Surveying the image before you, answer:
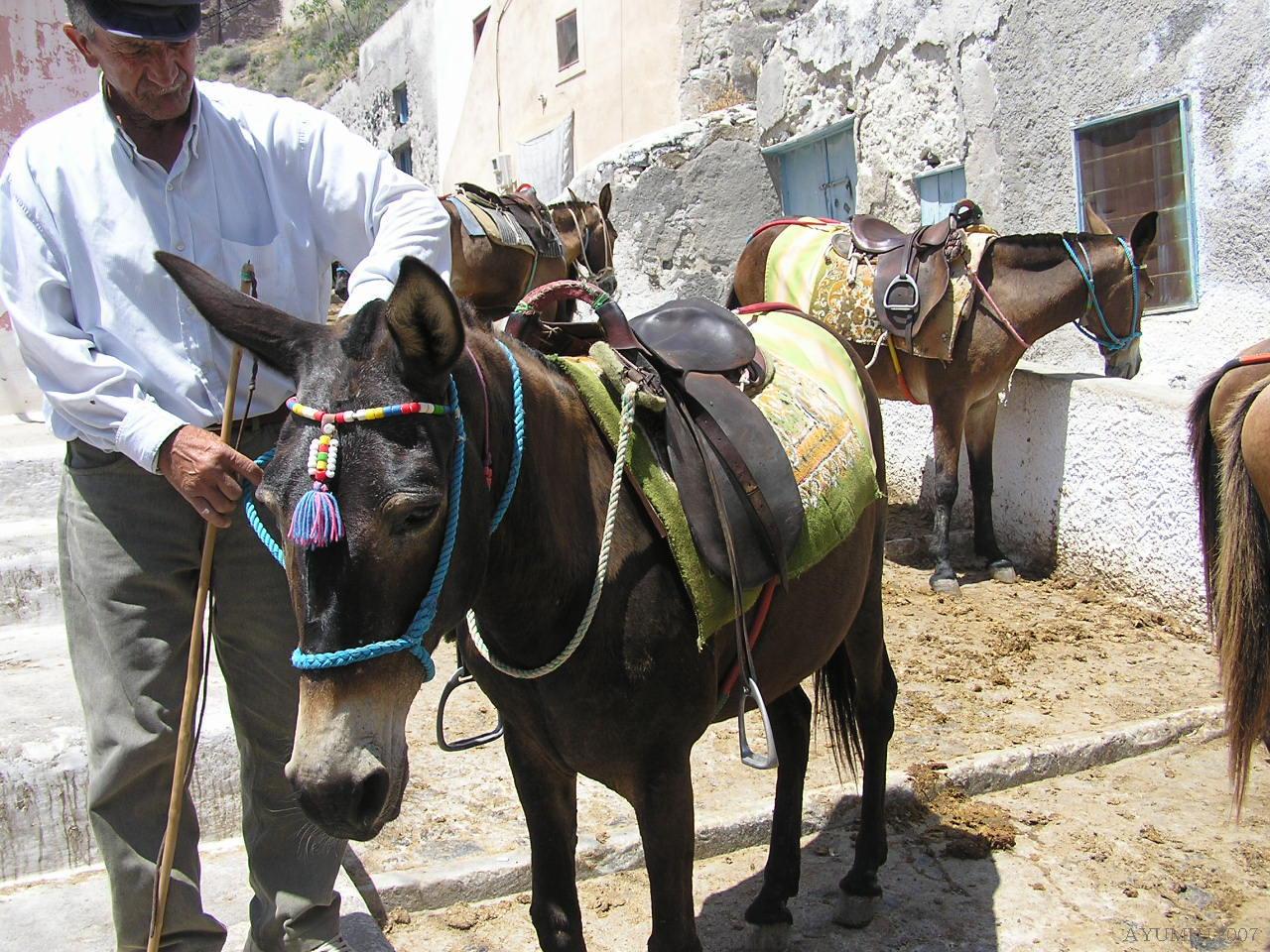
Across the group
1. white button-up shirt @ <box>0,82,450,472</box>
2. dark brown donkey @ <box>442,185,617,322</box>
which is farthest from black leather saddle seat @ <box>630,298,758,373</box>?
dark brown donkey @ <box>442,185,617,322</box>

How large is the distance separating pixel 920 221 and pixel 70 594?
267 inches

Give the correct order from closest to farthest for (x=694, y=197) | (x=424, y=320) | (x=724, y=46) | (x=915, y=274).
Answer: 1. (x=424, y=320)
2. (x=915, y=274)
3. (x=694, y=197)
4. (x=724, y=46)

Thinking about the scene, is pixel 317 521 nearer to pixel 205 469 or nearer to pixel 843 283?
pixel 205 469

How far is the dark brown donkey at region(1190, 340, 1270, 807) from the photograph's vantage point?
2674 mm

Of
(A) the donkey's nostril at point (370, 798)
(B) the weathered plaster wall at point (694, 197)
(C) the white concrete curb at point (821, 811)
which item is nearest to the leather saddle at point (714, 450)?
(A) the donkey's nostril at point (370, 798)

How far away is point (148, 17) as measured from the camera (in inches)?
75.7

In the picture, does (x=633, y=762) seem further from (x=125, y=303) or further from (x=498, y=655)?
(x=125, y=303)

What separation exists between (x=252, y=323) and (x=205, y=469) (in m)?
0.30

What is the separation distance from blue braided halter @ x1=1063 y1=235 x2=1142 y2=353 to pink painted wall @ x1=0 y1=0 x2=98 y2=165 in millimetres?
5708

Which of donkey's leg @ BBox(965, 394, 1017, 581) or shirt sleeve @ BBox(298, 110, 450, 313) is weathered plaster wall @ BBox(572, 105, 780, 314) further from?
shirt sleeve @ BBox(298, 110, 450, 313)

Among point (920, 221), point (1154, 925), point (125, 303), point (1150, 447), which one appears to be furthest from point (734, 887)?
point (920, 221)

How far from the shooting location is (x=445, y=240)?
7.12 feet

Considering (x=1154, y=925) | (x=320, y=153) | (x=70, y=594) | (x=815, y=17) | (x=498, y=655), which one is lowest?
(x=1154, y=925)

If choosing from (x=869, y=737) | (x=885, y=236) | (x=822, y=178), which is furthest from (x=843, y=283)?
(x=869, y=737)
